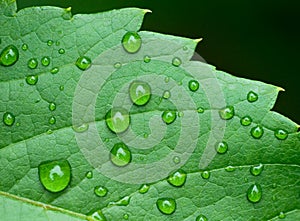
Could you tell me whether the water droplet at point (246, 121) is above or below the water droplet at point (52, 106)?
above

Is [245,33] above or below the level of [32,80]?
below

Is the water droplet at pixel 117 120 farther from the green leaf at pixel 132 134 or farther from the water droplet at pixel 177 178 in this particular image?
the water droplet at pixel 177 178

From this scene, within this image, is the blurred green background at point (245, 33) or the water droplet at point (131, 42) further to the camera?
the blurred green background at point (245, 33)

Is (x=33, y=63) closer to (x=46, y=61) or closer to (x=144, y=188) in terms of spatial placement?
(x=46, y=61)

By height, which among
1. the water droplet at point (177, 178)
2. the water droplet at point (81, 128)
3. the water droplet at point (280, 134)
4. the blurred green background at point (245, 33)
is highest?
the water droplet at point (280, 134)

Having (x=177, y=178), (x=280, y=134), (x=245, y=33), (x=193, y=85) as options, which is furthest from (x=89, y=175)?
(x=245, y=33)

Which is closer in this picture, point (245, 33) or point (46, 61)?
point (46, 61)

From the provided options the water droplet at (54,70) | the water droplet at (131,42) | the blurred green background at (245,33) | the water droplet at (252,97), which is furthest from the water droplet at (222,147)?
the blurred green background at (245,33)

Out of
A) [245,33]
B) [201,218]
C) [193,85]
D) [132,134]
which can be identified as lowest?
[245,33]

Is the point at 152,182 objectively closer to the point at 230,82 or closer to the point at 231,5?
the point at 230,82
